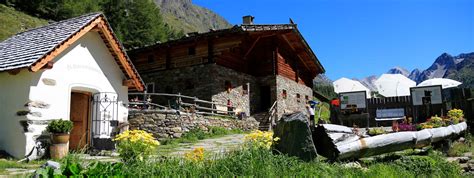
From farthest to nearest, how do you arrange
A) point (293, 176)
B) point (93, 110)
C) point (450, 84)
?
1. point (450, 84)
2. point (93, 110)
3. point (293, 176)

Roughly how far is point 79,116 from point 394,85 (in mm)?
27056

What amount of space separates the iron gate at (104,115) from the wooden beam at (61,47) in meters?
2.03

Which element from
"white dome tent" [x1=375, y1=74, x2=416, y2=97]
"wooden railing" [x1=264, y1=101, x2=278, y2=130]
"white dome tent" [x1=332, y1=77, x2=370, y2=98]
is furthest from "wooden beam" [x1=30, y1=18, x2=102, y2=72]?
"white dome tent" [x1=375, y1=74, x2=416, y2=97]

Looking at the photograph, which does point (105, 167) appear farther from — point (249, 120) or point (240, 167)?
point (249, 120)

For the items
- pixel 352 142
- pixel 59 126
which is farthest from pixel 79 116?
pixel 352 142

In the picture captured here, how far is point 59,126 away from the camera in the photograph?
10.3m

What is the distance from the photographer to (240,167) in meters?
5.98

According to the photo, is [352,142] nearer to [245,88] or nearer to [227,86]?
[227,86]

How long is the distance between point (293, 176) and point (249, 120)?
16.4 m

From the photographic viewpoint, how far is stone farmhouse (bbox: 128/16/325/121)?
74.8 ft

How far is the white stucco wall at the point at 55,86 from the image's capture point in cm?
1037

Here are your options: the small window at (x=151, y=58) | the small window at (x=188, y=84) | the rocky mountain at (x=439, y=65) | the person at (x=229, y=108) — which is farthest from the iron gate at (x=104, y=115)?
the rocky mountain at (x=439, y=65)

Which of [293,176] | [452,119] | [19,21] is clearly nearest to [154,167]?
[293,176]

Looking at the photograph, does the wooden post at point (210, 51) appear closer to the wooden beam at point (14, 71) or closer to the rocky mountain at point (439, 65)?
the wooden beam at point (14, 71)
